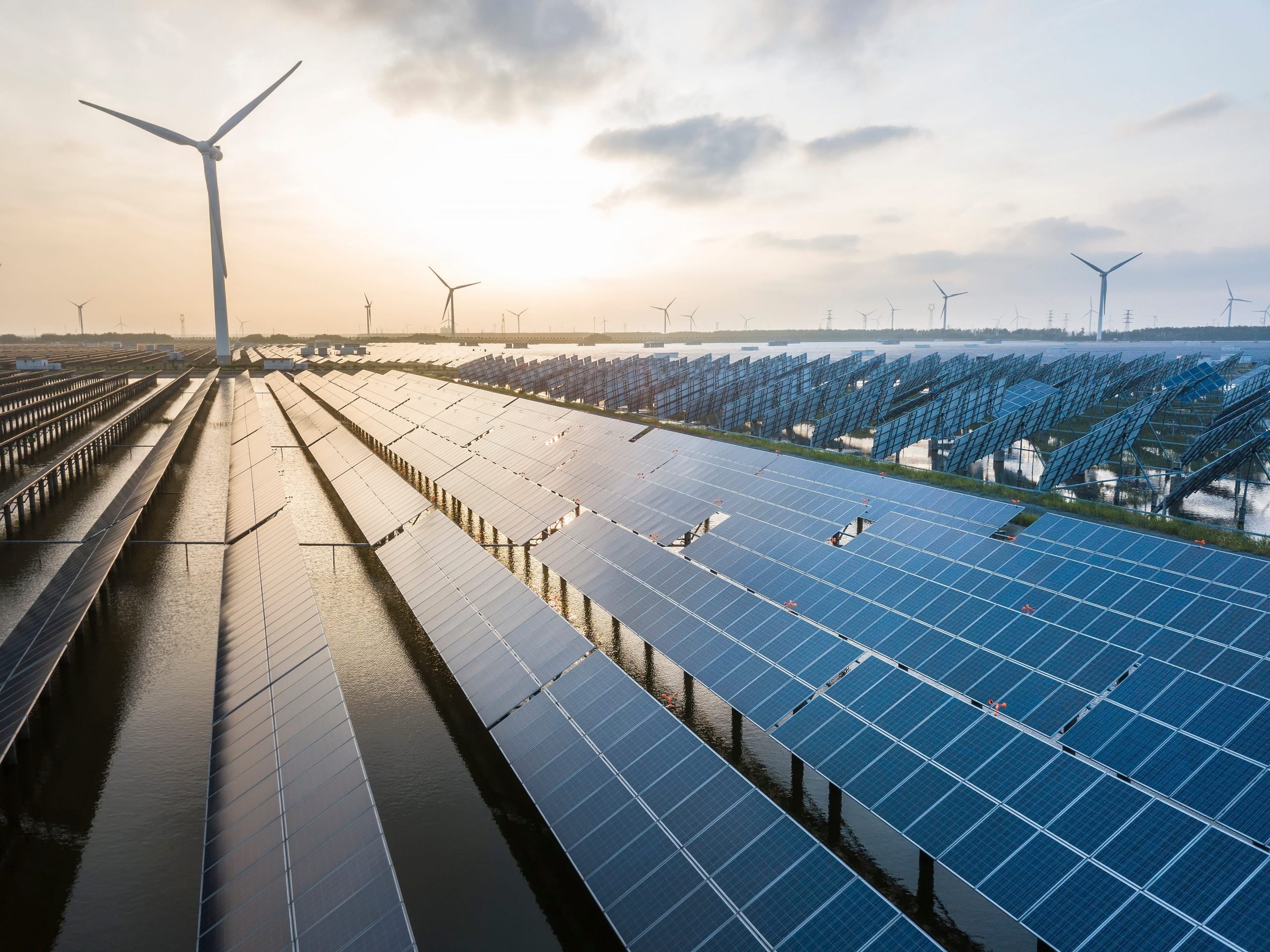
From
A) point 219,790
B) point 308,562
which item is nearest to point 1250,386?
point 308,562

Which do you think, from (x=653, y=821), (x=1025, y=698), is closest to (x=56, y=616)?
(x=653, y=821)

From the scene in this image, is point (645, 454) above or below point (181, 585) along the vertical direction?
above

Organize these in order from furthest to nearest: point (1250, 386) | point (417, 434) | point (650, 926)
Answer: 1. point (1250, 386)
2. point (417, 434)
3. point (650, 926)

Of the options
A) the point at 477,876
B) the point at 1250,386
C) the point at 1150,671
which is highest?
the point at 1250,386

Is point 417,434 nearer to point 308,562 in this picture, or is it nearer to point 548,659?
point 308,562

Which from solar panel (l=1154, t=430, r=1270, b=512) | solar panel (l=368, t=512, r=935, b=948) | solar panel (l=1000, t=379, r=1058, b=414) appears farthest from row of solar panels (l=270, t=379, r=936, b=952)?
solar panel (l=1000, t=379, r=1058, b=414)

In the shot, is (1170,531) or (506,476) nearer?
(1170,531)

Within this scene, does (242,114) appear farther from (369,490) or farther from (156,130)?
(369,490)

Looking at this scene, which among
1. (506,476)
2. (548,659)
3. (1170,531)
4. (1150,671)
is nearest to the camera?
(1150,671)

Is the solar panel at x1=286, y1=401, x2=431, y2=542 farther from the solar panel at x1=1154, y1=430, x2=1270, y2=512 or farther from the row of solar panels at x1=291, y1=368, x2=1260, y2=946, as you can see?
the solar panel at x1=1154, y1=430, x2=1270, y2=512

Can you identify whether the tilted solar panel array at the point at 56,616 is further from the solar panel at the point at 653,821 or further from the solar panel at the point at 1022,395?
the solar panel at the point at 1022,395
